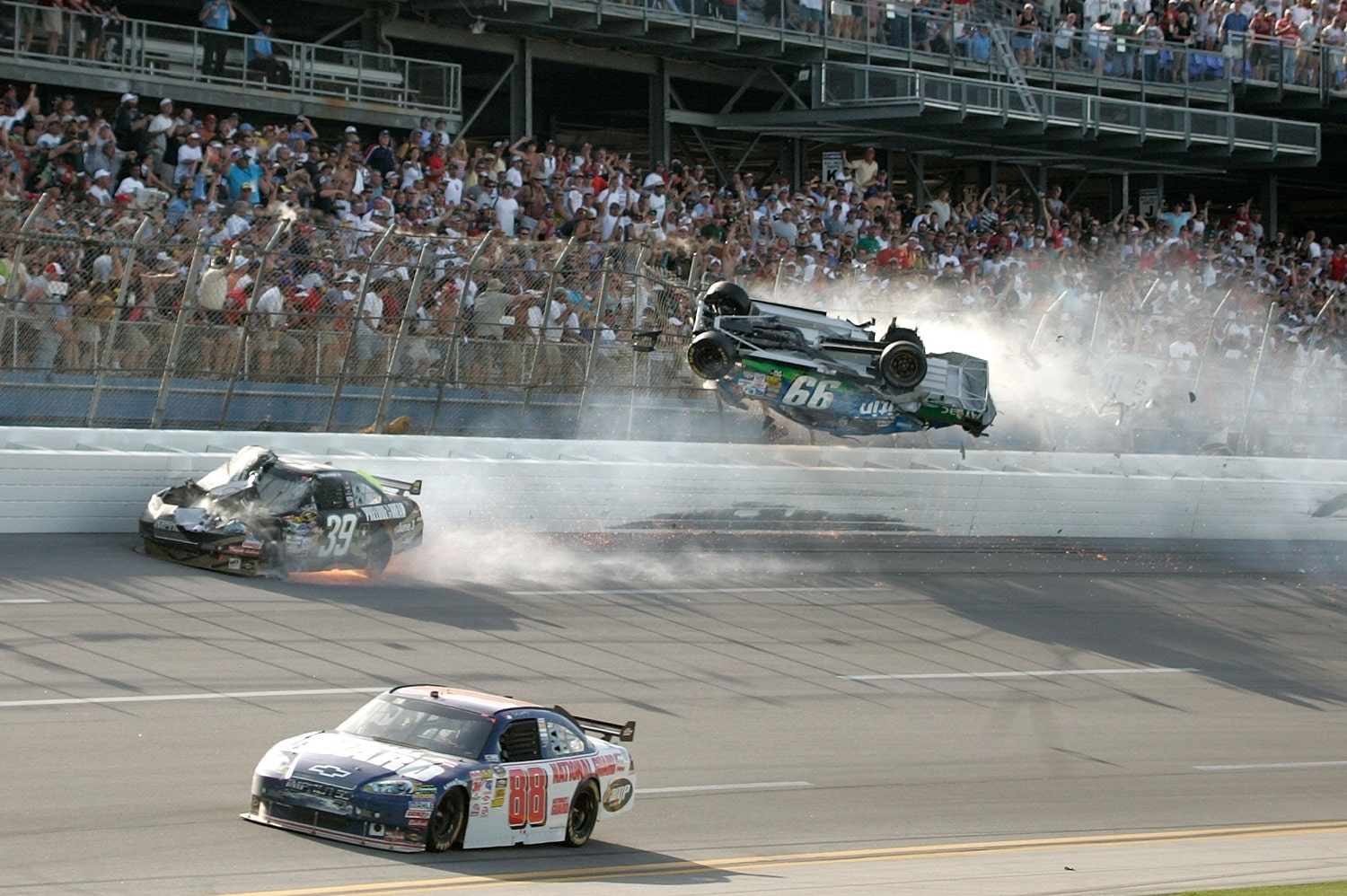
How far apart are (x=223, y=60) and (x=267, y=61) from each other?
74 centimetres

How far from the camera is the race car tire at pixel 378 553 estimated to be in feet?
54.3

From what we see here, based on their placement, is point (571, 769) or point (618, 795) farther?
point (618, 795)

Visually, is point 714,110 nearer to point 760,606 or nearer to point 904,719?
point 760,606

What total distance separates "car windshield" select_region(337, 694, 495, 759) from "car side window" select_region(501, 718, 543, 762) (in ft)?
0.37

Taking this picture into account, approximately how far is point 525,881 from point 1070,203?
37512 mm

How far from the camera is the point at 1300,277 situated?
36.9 meters

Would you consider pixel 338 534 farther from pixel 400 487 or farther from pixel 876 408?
pixel 876 408

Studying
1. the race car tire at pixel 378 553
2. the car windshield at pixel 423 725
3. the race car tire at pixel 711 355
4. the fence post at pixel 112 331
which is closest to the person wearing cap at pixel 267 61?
the race car tire at pixel 711 355

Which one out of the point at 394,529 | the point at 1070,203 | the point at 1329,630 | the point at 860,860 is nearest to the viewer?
the point at 860,860

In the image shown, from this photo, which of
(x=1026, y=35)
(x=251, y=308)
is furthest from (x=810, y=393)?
(x=1026, y=35)

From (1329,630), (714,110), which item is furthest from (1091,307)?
(714,110)

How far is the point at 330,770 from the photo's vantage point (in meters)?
9.40

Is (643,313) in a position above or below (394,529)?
above

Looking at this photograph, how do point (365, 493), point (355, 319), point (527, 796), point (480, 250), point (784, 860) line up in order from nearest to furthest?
point (527, 796) < point (784, 860) < point (365, 493) < point (355, 319) < point (480, 250)
